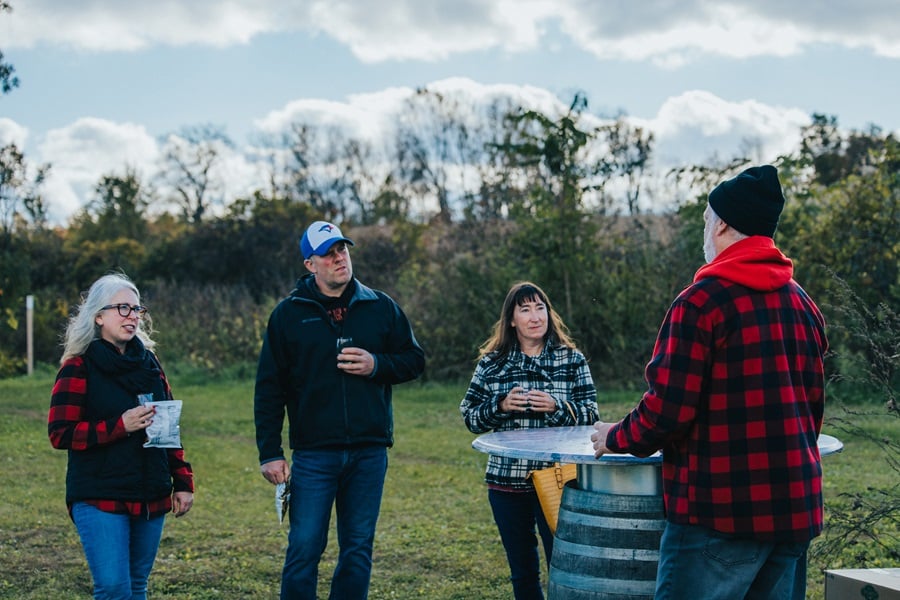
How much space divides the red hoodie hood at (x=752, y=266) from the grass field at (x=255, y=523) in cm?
280

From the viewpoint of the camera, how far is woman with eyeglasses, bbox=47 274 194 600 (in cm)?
407

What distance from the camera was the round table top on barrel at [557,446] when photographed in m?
3.60

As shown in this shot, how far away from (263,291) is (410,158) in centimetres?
1425

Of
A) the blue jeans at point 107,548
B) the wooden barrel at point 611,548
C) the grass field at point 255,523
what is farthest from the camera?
the grass field at point 255,523

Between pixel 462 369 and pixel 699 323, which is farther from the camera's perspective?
pixel 462 369

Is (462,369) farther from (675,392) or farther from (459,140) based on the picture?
(459,140)

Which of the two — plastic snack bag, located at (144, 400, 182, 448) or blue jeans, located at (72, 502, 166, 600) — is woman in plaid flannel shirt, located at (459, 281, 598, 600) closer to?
plastic snack bag, located at (144, 400, 182, 448)

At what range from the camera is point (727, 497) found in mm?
2982

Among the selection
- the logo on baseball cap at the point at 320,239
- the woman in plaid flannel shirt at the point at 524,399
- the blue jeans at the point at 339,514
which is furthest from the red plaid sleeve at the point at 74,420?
the woman in plaid flannel shirt at the point at 524,399

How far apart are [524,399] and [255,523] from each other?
163 inches

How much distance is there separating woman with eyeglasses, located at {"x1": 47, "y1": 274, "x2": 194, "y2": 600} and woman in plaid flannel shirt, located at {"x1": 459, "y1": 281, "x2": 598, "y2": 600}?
55.1 inches

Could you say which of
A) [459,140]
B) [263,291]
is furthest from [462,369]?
[459,140]

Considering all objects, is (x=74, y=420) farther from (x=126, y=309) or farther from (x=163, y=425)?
(x=126, y=309)

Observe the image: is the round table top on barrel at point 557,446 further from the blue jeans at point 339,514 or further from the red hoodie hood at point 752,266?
the red hoodie hood at point 752,266
